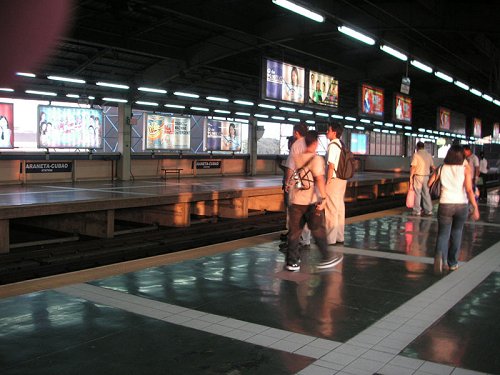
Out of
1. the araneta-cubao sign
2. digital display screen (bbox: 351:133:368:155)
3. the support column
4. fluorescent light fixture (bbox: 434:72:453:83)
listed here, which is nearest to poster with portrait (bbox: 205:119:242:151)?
the support column

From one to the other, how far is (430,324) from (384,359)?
105 cm

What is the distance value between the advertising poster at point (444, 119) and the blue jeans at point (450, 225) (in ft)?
66.9

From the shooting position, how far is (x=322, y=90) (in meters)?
17.6

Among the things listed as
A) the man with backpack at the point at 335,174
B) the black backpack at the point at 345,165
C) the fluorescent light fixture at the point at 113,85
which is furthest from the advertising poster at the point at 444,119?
the black backpack at the point at 345,165

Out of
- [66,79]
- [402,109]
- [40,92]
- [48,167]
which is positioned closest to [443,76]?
[402,109]

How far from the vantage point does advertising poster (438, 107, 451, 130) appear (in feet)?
85.5

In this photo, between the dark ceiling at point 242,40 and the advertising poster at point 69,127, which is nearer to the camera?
the dark ceiling at point 242,40

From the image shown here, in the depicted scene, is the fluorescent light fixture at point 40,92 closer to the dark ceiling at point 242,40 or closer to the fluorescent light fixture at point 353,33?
the dark ceiling at point 242,40

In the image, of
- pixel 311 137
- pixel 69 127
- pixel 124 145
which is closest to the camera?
pixel 311 137

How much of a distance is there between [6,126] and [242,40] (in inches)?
312

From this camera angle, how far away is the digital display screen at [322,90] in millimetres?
16984

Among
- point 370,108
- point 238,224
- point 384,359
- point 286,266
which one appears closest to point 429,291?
point 286,266

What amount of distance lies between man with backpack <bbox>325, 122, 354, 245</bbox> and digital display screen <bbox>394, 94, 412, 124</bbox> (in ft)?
48.2

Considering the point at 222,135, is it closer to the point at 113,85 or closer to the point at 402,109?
the point at 113,85
